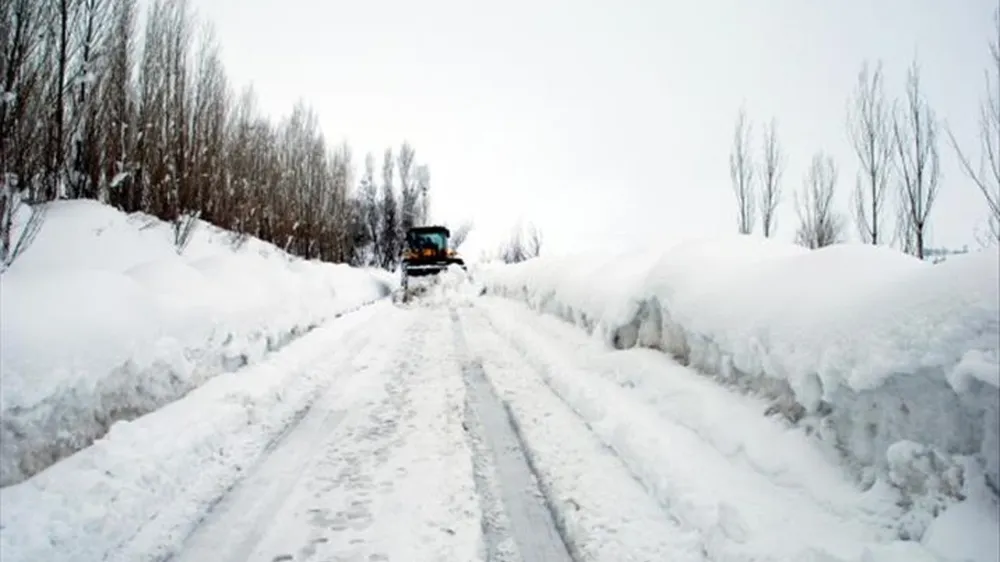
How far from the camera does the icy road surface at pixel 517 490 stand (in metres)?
2.84

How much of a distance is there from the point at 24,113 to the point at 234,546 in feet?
22.7

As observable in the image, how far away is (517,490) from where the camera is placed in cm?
365

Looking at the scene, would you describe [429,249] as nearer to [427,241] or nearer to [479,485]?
[427,241]

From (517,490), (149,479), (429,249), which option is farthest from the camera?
(429,249)

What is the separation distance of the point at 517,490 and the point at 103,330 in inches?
138

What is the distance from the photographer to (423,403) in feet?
19.1

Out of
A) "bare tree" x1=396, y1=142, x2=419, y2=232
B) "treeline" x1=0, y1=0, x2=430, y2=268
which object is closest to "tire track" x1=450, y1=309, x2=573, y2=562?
"treeline" x1=0, y1=0, x2=430, y2=268

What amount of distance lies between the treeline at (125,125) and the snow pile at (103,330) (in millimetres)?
1299

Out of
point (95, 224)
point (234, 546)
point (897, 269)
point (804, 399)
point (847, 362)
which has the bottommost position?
point (234, 546)

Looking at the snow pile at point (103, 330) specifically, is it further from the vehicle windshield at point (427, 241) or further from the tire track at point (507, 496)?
the vehicle windshield at point (427, 241)

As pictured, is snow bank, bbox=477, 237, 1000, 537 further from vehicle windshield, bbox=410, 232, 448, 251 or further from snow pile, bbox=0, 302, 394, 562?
vehicle windshield, bbox=410, 232, 448, 251

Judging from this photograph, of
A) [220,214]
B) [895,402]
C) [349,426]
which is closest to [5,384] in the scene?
[349,426]

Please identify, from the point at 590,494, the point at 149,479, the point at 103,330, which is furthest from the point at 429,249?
the point at 590,494

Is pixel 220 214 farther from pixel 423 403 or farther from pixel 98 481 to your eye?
pixel 98 481
